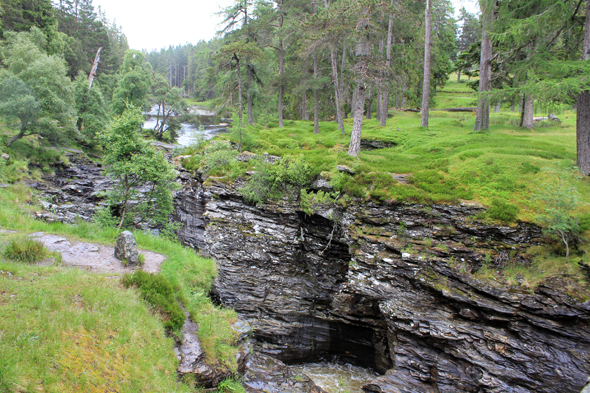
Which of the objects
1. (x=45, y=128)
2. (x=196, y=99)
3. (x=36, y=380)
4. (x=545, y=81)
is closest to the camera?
(x=36, y=380)

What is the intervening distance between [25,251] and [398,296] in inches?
558

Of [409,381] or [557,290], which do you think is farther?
[409,381]

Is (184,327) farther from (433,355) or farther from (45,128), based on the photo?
(45,128)

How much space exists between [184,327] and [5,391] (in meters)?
5.12

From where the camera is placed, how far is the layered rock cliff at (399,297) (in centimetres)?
939

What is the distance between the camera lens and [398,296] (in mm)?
12344

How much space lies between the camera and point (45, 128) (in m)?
26.3

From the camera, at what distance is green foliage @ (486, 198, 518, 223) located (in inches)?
454

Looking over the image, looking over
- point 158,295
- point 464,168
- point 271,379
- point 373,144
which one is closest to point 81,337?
point 158,295

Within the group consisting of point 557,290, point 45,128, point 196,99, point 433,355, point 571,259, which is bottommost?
point 433,355

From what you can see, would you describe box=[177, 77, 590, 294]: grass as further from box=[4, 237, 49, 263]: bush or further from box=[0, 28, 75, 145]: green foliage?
box=[0, 28, 75, 145]: green foliage

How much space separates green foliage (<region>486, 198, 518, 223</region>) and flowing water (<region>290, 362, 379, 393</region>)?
9.36m

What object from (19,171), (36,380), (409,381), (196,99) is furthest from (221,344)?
(196,99)

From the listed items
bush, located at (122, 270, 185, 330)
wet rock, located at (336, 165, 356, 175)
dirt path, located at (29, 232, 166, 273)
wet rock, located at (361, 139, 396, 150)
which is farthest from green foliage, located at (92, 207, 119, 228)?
wet rock, located at (361, 139, 396, 150)
